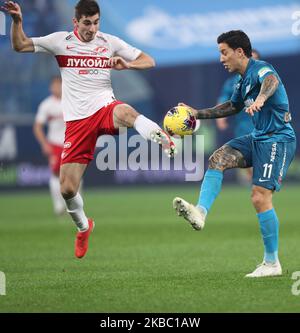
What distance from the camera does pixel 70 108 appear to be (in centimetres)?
967

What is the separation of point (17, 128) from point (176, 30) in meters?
6.00

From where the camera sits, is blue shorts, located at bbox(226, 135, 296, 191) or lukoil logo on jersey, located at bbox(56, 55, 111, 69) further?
lukoil logo on jersey, located at bbox(56, 55, 111, 69)

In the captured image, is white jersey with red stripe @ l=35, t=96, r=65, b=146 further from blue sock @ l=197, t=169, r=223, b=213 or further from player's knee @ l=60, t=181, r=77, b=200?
blue sock @ l=197, t=169, r=223, b=213

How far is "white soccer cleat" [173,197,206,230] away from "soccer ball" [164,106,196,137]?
3.16 feet

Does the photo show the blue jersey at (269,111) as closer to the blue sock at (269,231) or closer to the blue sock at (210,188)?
the blue sock at (210,188)

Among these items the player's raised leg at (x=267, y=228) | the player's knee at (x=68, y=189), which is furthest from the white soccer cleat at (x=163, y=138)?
the player's knee at (x=68, y=189)

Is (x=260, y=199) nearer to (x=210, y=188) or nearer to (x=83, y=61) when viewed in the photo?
(x=210, y=188)

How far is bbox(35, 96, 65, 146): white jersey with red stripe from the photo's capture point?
17703 mm

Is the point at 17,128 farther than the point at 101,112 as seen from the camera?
Yes

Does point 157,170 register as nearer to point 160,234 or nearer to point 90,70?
point 160,234

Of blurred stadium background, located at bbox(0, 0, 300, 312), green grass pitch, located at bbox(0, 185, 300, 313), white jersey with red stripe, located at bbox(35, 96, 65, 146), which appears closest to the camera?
green grass pitch, located at bbox(0, 185, 300, 313)

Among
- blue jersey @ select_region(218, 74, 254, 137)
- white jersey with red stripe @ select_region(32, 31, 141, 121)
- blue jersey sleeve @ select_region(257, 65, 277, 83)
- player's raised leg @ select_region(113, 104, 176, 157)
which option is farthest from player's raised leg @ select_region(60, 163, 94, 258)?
blue jersey @ select_region(218, 74, 254, 137)

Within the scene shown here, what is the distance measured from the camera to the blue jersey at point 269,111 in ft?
27.5
